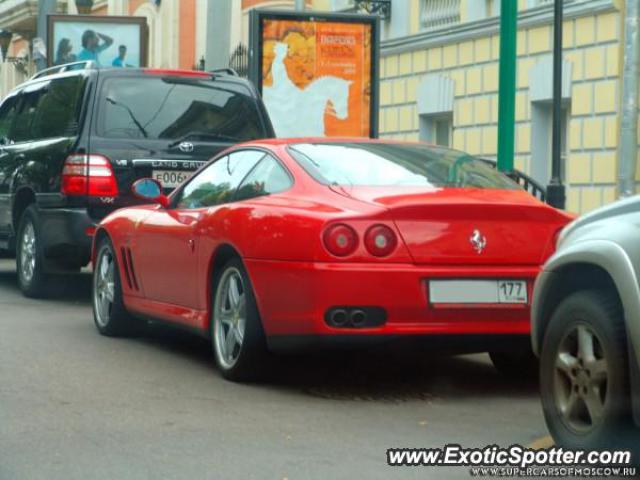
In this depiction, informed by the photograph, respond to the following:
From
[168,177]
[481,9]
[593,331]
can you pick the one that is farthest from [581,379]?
[481,9]

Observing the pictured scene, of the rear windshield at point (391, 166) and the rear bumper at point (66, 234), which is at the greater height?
the rear windshield at point (391, 166)

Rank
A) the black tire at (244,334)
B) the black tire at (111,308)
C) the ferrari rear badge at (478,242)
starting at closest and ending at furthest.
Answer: the ferrari rear badge at (478,242) < the black tire at (244,334) < the black tire at (111,308)

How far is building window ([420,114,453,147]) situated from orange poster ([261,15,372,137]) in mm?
5893

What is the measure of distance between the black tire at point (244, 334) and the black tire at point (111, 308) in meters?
1.93

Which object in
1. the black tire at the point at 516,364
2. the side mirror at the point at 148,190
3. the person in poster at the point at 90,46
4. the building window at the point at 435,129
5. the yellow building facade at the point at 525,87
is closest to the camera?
the black tire at the point at 516,364

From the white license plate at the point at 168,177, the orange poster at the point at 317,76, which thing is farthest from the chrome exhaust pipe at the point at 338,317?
the orange poster at the point at 317,76

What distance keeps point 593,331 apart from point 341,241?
80.7 inches

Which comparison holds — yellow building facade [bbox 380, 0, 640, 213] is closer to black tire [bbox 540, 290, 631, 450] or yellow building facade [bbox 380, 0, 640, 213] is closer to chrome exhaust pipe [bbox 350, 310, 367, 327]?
chrome exhaust pipe [bbox 350, 310, 367, 327]

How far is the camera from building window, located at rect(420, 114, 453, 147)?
25.6m

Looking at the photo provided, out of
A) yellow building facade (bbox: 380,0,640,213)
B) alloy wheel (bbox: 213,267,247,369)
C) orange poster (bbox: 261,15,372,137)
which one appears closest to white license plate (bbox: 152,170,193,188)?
alloy wheel (bbox: 213,267,247,369)

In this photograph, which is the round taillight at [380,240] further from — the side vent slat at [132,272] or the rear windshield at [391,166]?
the side vent slat at [132,272]

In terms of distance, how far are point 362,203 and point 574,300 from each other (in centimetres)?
203

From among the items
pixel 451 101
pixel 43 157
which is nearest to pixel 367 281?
pixel 43 157

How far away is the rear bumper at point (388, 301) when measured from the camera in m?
7.66
